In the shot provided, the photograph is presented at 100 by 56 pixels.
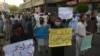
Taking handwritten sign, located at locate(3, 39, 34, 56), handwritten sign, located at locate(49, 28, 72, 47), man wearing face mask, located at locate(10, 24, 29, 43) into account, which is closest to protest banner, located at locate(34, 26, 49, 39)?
handwritten sign, located at locate(49, 28, 72, 47)

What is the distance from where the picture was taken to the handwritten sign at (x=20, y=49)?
6.66 metres

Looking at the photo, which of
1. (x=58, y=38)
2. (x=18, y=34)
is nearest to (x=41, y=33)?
(x=58, y=38)

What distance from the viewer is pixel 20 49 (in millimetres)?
6863

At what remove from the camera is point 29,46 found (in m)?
7.07

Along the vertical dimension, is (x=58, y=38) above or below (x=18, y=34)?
below

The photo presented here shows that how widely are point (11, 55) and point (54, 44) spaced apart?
3.30m

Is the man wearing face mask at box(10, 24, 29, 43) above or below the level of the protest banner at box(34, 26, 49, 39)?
above

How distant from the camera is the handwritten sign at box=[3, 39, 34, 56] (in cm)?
666

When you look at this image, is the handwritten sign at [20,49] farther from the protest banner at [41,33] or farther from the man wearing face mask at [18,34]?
the protest banner at [41,33]

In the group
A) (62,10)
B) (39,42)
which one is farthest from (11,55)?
(62,10)

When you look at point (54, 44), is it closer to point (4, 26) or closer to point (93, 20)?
point (93, 20)

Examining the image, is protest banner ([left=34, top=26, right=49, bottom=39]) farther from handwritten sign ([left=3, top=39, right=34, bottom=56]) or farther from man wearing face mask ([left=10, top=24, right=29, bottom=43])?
handwritten sign ([left=3, top=39, right=34, bottom=56])

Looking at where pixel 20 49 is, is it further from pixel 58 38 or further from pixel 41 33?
pixel 41 33

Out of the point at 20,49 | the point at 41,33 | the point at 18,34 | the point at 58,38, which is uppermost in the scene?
the point at 18,34
